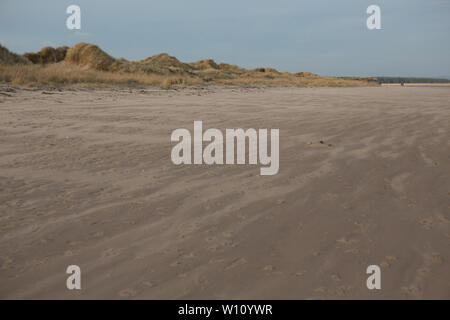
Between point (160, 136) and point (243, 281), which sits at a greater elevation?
point (160, 136)

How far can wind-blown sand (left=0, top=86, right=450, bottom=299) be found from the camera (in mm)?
1416

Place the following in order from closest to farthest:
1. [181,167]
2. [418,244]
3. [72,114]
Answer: [418,244] < [181,167] < [72,114]

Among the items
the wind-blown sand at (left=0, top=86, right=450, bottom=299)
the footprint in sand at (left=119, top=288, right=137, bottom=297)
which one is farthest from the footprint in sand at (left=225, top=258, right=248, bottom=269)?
the footprint in sand at (left=119, top=288, right=137, bottom=297)

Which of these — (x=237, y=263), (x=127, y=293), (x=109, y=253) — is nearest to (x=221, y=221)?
(x=237, y=263)

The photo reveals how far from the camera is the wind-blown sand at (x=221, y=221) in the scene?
1.42 meters

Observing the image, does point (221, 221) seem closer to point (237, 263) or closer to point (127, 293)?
point (237, 263)

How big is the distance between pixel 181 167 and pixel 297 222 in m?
1.33

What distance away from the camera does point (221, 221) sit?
78.0 inches

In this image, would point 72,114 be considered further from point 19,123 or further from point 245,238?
point 245,238

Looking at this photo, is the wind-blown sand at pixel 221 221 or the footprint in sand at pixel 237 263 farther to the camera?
the footprint in sand at pixel 237 263

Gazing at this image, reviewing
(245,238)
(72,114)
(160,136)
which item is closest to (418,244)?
(245,238)

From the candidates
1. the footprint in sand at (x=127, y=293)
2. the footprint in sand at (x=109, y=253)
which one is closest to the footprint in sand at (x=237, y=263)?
the footprint in sand at (x=127, y=293)

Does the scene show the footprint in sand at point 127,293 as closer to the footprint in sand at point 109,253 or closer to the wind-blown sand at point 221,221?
the wind-blown sand at point 221,221

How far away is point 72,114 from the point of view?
599 cm
